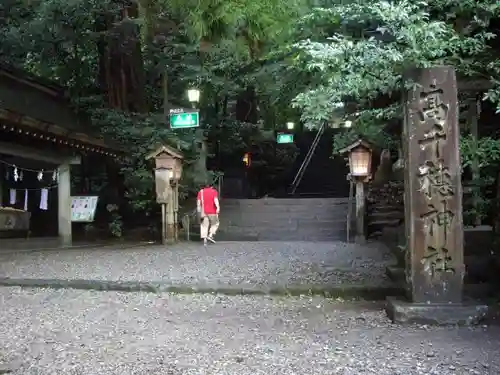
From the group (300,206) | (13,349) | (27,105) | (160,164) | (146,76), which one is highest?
(146,76)

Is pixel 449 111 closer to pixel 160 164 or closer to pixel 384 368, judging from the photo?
pixel 384 368

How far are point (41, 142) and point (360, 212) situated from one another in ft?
28.0

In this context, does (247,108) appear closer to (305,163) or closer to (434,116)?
(305,163)

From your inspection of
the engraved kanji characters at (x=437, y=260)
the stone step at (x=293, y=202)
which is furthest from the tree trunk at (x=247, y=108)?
the engraved kanji characters at (x=437, y=260)

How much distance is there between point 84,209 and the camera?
15.3m

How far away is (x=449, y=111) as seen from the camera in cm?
622

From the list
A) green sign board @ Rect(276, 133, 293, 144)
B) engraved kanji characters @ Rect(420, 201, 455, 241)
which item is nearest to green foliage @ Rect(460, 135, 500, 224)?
engraved kanji characters @ Rect(420, 201, 455, 241)

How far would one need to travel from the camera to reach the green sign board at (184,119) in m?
14.7

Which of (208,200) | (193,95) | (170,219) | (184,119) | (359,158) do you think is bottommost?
(170,219)

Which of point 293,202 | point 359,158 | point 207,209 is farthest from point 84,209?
point 359,158

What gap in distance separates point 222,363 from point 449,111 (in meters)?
3.75

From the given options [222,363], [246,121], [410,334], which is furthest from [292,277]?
[246,121]

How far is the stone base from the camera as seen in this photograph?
6012 mm

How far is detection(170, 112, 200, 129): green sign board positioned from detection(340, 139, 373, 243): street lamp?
4.03 metres
